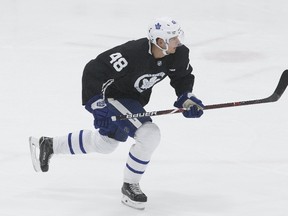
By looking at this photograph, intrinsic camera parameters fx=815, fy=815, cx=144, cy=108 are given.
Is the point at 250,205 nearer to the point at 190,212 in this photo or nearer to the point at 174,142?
the point at 190,212

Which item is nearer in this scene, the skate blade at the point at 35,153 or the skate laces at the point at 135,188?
the skate laces at the point at 135,188

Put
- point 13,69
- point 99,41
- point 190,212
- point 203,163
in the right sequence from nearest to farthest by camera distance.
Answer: point 190,212
point 203,163
point 13,69
point 99,41

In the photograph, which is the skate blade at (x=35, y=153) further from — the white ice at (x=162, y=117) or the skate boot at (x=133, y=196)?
the skate boot at (x=133, y=196)

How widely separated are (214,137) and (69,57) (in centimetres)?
215

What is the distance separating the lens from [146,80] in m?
3.89

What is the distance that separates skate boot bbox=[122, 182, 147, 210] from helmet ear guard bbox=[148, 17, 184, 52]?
668 millimetres

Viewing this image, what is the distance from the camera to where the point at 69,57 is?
6688mm

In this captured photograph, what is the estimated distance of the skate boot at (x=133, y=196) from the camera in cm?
380

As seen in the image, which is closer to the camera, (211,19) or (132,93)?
(132,93)

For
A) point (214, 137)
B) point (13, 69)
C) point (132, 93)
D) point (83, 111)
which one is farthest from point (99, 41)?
point (132, 93)

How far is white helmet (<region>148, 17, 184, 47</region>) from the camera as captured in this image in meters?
3.73

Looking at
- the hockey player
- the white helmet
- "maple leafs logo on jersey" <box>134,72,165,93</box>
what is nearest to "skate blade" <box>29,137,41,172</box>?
the hockey player

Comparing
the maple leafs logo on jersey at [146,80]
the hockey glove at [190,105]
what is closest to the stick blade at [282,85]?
the hockey glove at [190,105]

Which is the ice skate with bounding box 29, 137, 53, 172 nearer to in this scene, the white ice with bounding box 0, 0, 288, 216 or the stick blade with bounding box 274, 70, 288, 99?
the white ice with bounding box 0, 0, 288, 216
